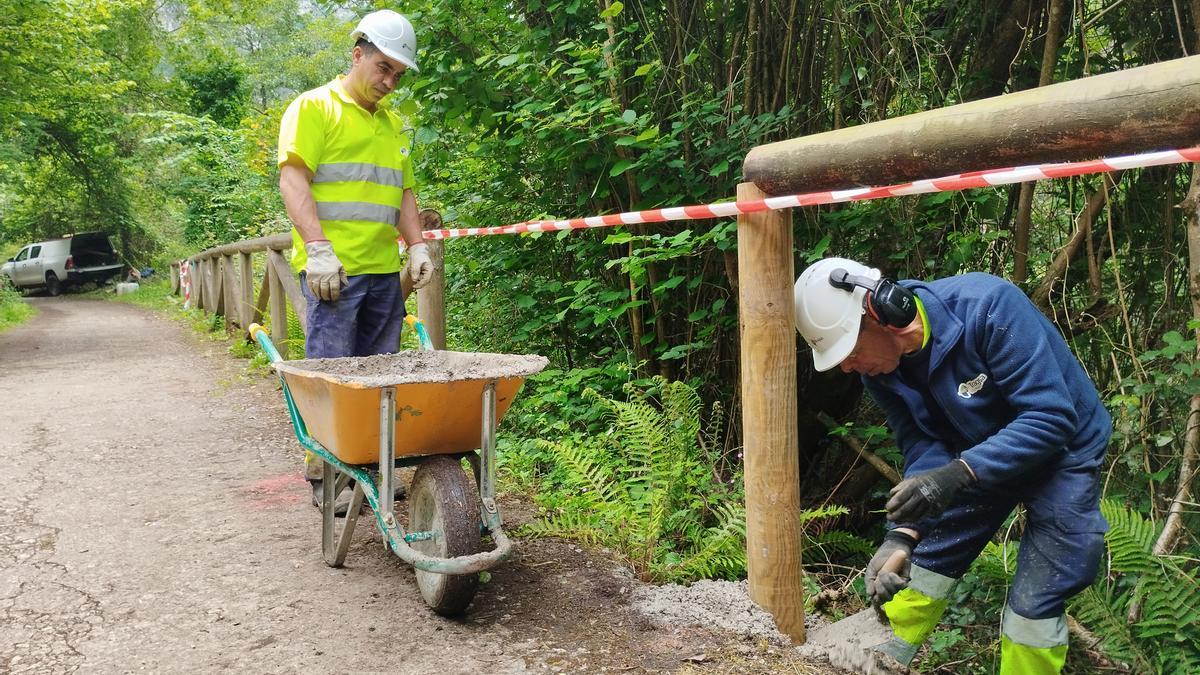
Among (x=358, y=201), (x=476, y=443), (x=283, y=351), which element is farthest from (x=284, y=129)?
(x=283, y=351)

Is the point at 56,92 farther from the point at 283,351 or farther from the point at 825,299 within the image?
the point at 825,299

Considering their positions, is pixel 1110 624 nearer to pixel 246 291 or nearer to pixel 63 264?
pixel 246 291

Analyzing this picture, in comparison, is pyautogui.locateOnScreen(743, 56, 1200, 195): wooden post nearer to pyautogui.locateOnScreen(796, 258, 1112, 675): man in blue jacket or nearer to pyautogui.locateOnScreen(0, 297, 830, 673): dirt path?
pyautogui.locateOnScreen(796, 258, 1112, 675): man in blue jacket

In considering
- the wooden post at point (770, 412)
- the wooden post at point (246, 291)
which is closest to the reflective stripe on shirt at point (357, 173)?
the wooden post at point (770, 412)

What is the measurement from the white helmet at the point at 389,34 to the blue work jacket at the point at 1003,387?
2.15m

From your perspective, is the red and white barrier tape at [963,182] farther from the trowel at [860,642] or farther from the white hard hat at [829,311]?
the trowel at [860,642]

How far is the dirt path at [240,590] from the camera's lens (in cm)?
284

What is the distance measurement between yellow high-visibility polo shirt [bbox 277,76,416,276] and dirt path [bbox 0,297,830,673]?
125cm

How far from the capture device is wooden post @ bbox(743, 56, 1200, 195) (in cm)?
189

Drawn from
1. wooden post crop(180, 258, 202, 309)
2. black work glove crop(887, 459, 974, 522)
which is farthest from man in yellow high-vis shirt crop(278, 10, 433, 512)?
wooden post crop(180, 258, 202, 309)

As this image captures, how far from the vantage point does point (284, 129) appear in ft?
11.9

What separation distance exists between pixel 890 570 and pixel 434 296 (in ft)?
10.4

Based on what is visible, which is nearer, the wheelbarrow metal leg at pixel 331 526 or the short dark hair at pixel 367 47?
the wheelbarrow metal leg at pixel 331 526

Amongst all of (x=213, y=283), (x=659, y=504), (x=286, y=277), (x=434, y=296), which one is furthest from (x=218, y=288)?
(x=659, y=504)
